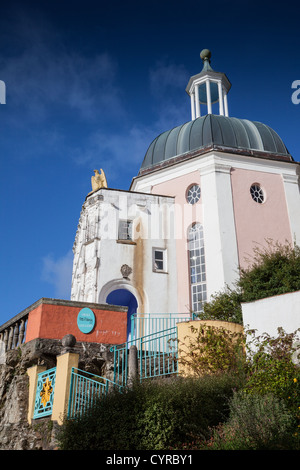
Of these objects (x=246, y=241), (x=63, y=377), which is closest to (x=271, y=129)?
(x=246, y=241)

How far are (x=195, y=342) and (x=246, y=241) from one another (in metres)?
9.77

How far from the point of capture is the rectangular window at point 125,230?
21125 mm

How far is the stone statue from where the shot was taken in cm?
2231

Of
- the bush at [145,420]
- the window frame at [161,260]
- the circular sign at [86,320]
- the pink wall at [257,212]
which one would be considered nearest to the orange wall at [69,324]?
the circular sign at [86,320]

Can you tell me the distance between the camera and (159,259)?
21375mm

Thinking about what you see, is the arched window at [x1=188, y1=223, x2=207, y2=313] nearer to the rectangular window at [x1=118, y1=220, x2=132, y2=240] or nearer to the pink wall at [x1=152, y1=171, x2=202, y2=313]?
the pink wall at [x1=152, y1=171, x2=202, y2=313]

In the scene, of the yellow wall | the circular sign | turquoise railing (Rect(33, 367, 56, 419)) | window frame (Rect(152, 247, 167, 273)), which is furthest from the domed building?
turquoise railing (Rect(33, 367, 56, 419))

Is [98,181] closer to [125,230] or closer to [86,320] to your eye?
[125,230]

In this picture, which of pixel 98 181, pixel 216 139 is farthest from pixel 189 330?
pixel 216 139

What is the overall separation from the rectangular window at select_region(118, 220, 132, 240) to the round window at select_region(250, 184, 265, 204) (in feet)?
19.7

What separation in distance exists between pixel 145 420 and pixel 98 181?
15519mm

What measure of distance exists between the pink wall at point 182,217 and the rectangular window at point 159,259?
0.65 metres
